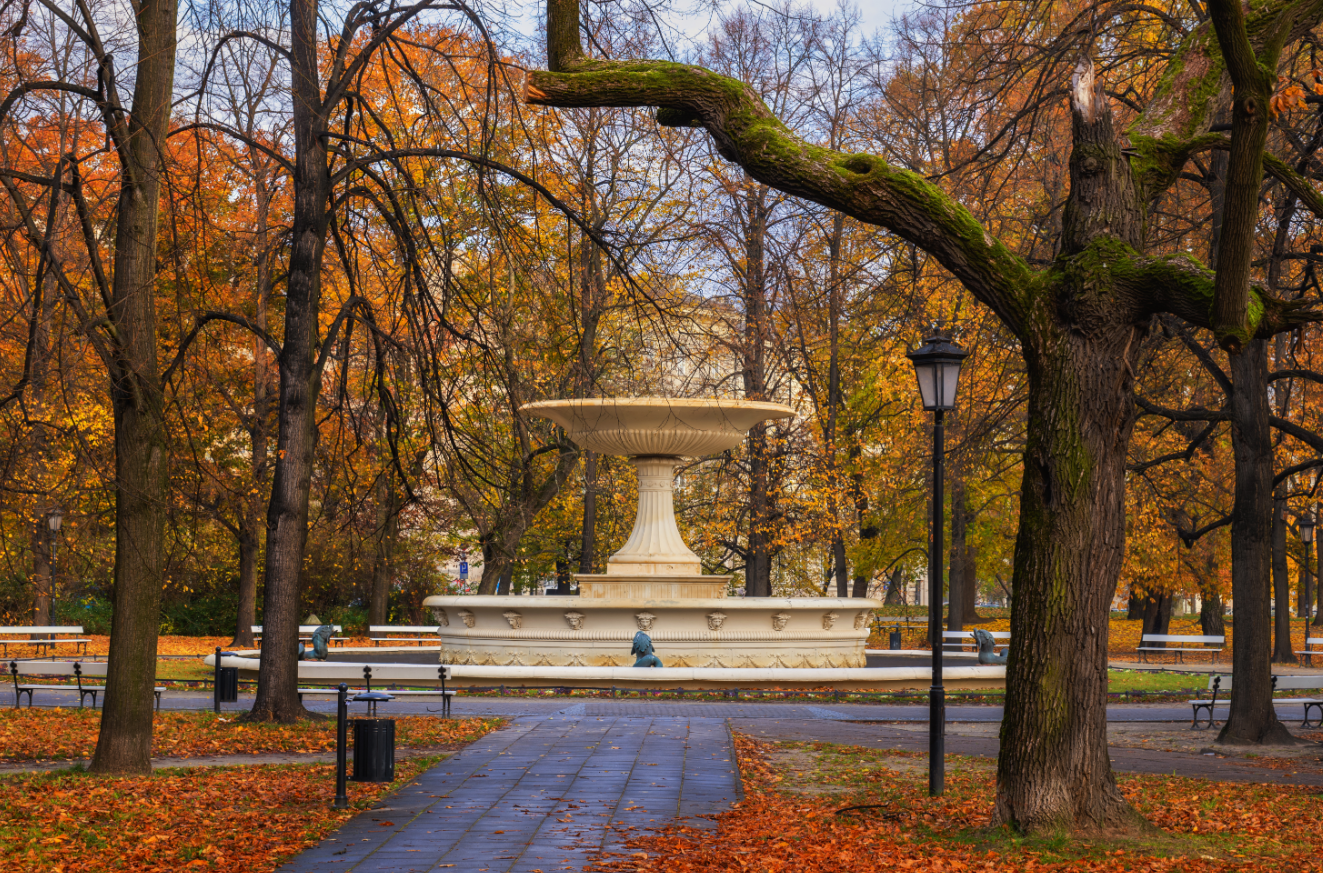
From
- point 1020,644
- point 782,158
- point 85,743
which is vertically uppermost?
point 782,158

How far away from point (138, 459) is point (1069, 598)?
260 inches

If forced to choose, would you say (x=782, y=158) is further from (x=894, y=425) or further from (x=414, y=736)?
(x=894, y=425)

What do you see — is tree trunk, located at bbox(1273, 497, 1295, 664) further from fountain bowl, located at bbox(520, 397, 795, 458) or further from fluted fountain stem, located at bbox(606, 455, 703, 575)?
fluted fountain stem, located at bbox(606, 455, 703, 575)

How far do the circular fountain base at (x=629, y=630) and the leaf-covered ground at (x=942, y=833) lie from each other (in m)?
8.50

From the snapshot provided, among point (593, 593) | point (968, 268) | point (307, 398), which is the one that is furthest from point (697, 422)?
point (968, 268)

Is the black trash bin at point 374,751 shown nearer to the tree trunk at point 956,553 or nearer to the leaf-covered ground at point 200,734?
the leaf-covered ground at point 200,734

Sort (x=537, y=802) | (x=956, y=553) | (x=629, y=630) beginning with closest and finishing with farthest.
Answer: (x=537, y=802) < (x=629, y=630) < (x=956, y=553)

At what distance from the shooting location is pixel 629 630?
19078 millimetres

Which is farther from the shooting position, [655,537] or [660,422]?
[655,537]

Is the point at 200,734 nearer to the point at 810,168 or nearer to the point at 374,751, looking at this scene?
the point at 374,751

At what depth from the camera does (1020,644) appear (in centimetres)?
736

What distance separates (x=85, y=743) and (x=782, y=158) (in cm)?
854

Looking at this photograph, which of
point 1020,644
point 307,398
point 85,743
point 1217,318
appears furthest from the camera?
point 307,398

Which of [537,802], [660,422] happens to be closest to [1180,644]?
[660,422]
